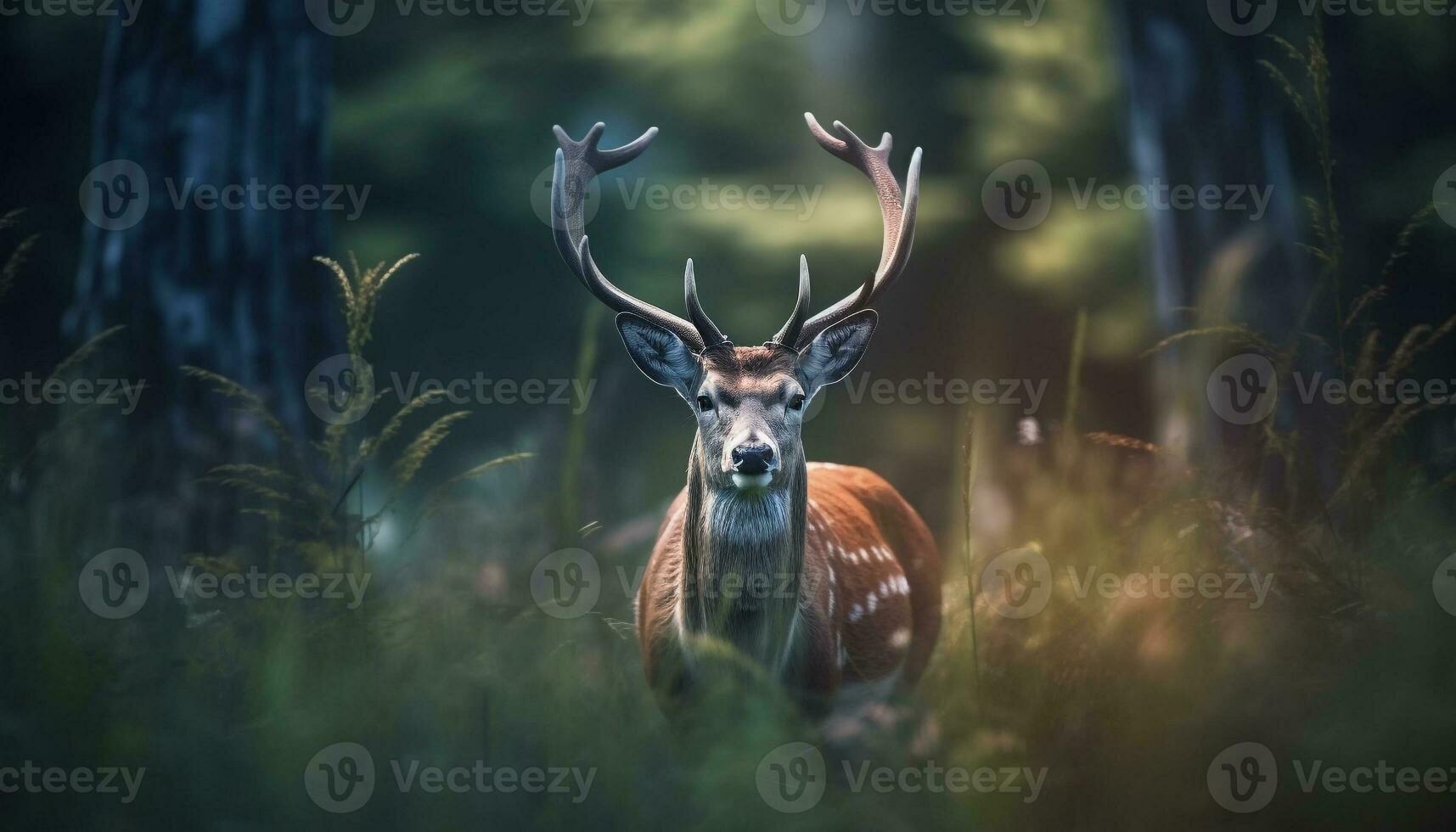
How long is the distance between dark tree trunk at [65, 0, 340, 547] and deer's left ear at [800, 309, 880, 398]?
2.28m

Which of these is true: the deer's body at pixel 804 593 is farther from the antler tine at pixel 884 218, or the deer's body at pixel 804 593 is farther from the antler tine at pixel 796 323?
the antler tine at pixel 884 218

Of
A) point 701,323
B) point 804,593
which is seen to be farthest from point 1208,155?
point 804,593

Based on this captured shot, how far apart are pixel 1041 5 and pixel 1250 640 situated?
7701 mm

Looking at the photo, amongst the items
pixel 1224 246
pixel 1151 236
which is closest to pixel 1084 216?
pixel 1151 236

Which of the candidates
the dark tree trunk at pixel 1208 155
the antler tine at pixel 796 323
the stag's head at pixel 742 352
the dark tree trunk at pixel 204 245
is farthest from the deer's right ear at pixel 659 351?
the dark tree trunk at pixel 1208 155

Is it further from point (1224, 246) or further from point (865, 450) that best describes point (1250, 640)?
point (865, 450)

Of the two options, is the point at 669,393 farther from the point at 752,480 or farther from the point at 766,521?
the point at 752,480

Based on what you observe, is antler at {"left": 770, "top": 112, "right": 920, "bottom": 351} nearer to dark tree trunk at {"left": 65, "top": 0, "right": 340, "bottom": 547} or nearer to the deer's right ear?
the deer's right ear

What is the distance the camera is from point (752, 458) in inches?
159

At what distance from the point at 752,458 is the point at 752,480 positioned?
0.27ft

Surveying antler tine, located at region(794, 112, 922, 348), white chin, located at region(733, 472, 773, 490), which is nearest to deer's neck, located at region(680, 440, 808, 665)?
white chin, located at region(733, 472, 773, 490)

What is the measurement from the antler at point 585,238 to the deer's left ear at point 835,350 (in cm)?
35

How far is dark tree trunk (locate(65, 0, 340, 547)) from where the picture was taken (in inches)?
201

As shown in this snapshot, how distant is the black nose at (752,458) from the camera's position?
4.04 meters
